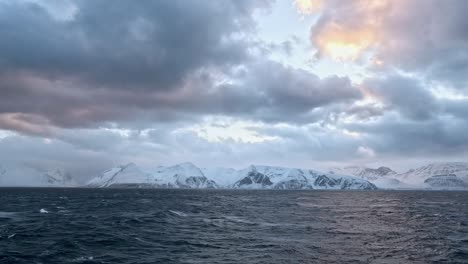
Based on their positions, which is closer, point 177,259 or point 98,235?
point 177,259

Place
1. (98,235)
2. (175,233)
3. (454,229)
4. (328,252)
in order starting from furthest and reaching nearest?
1. (454,229)
2. (175,233)
3. (98,235)
4. (328,252)

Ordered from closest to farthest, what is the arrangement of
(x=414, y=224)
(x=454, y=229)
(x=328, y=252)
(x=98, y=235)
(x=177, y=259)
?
(x=177, y=259)
(x=328, y=252)
(x=98, y=235)
(x=454, y=229)
(x=414, y=224)

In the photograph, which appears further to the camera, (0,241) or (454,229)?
(454,229)

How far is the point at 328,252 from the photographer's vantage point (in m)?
50.1

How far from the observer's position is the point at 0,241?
53.2 m

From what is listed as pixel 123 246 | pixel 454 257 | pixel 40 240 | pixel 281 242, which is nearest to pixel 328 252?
pixel 281 242

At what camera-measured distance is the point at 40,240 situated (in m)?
55.0

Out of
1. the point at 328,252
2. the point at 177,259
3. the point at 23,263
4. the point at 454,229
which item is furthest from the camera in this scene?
the point at 454,229

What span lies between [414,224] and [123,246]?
55.7 metres

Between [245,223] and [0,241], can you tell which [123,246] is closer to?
[0,241]

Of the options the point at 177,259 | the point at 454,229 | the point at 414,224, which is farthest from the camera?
the point at 414,224

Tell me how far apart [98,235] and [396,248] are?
39.7 metres

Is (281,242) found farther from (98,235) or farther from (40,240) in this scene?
Answer: (40,240)

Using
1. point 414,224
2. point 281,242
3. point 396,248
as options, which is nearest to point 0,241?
point 281,242
